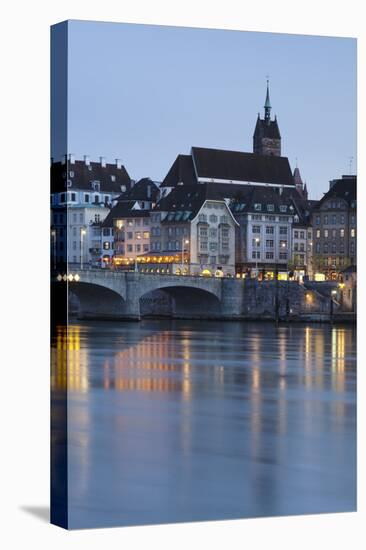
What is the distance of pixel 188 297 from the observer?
81.4 ft

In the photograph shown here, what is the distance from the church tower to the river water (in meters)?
1.92

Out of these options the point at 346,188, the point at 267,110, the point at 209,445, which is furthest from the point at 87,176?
the point at 209,445

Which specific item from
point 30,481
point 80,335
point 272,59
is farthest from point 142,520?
point 80,335

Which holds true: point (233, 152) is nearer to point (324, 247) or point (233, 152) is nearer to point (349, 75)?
point (349, 75)

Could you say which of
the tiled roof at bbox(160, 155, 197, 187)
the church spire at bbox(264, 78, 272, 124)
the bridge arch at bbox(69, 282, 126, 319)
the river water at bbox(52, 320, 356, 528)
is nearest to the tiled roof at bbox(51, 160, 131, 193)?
the tiled roof at bbox(160, 155, 197, 187)

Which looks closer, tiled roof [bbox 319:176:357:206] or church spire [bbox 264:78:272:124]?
church spire [bbox 264:78:272:124]

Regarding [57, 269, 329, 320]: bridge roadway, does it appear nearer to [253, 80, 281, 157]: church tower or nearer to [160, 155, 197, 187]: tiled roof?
[160, 155, 197, 187]: tiled roof

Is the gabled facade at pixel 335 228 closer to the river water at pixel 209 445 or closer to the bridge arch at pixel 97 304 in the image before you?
the river water at pixel 209 445

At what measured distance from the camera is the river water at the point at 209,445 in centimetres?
891

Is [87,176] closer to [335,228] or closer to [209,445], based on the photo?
[209,445]

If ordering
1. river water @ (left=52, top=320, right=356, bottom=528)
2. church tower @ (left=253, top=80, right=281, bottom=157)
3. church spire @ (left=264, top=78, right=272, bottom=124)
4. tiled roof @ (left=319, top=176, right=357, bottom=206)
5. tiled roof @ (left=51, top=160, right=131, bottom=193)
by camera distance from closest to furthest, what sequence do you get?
tiled roof @ (left=51, top=160, right=131, bottom=193)
river water @ (left=52, top=320, right=356, bottom=528)
church tower @ (left=253, top=80, right=281, bottom=157)
church spire @ (left=264, top=78, right=272, bottom=124)
tiled roof @ (left=319, top=176, right=357, bottom=206)

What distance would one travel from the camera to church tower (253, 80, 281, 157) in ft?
34.9

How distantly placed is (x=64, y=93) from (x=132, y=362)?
36.2 ft

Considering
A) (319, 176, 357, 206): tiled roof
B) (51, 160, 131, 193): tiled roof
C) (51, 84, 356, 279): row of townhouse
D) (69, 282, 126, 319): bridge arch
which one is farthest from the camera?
(69, 282, 126, 319): bridge arch
